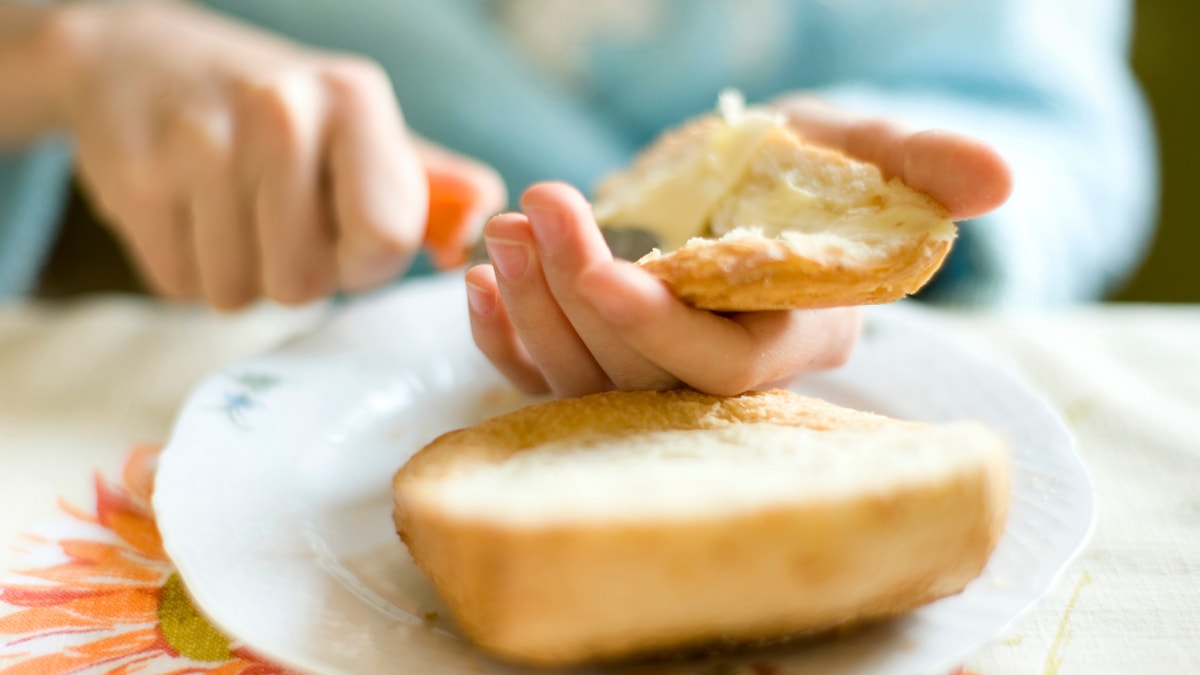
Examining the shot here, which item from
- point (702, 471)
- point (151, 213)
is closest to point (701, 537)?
point (702, 471)

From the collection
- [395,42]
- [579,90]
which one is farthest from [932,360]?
[395,42]

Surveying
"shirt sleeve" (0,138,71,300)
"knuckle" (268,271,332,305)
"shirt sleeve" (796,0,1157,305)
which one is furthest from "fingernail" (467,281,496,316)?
"shirt sleeve" (0,138,71,300)

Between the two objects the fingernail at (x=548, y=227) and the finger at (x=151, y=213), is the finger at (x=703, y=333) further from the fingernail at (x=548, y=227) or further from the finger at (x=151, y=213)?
the finger at (x=151, y=213)

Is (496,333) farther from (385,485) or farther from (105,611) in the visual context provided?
(105,611)

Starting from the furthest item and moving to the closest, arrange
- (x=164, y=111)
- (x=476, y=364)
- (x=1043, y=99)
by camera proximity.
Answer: (x=1043, y=99), (x=164, y=111), (x=476, y=364)

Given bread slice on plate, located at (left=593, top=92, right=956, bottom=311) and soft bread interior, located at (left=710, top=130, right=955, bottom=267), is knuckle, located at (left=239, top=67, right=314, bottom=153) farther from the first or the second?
soft bread interior, located at (left=710, top=130, right=955, bottom=267)

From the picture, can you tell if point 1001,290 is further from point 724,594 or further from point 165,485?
point 165,485

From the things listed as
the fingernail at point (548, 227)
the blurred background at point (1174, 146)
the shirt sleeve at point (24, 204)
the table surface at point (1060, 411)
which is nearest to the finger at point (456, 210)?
the table surface at point (1060, 411)
